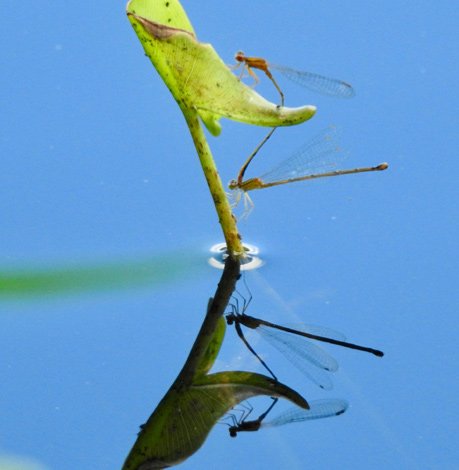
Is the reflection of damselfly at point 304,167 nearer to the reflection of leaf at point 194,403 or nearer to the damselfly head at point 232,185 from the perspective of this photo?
the damselfly head at point 232,185

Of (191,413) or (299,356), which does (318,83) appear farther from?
(191,413)

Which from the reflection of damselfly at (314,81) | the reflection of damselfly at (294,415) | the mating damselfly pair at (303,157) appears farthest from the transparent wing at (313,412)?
the reflection of damselfly at (314,81)

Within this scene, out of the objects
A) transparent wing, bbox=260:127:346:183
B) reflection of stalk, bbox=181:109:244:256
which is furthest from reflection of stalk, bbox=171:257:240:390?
transparent wing, bbox=260:127:346:183

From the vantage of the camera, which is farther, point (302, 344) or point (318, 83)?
point (318, 83)

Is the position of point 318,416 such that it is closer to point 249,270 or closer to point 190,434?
point 190,434

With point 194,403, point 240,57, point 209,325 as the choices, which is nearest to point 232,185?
point 240,57

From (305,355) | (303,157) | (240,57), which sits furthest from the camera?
(303,157)

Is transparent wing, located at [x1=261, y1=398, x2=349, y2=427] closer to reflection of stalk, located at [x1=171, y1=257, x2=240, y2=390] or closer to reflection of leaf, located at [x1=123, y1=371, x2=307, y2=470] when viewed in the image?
reflection of leaf, located at [x1=123, y1=371, x2=307, y2=470]
